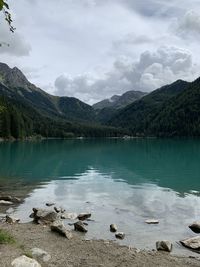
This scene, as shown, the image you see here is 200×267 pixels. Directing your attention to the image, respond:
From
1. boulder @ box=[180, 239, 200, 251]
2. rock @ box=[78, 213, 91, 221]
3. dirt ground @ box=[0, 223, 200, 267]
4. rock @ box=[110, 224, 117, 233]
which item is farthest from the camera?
rock @ box=[78, 213, 91, 221]

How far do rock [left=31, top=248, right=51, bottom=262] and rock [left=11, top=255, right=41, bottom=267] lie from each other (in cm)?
171

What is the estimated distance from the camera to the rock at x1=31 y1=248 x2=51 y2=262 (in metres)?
21.4

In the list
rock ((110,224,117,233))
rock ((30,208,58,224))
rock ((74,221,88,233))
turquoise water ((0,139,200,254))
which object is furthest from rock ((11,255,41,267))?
rock ((30,208,58,224))

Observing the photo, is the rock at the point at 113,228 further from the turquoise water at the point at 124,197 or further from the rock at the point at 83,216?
the rock at the point at 83,216

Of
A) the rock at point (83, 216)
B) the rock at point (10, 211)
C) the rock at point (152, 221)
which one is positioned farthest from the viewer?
the rock at point (10, 211)

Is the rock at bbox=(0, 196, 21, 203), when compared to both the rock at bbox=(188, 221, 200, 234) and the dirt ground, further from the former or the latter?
the rock at bbox=(188, 221, 200, 234)

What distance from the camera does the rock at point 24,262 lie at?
18697 mm

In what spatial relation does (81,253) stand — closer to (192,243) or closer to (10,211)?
(192,243)

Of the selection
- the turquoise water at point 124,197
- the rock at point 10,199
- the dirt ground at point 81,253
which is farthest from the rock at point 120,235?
the rock at point 10,199

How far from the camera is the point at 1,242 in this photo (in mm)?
21812

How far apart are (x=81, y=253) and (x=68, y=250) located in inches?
37.0

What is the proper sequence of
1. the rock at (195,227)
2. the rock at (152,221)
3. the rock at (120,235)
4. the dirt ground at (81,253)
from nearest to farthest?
1. the dirt ground at (81,253)
2. the rock at (120,235)
3. the rock at (195,227)
4. the rock at (152,221)

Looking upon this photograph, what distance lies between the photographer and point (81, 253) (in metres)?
23.7

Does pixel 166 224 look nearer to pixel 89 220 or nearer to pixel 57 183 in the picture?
pixel 89 220
